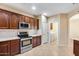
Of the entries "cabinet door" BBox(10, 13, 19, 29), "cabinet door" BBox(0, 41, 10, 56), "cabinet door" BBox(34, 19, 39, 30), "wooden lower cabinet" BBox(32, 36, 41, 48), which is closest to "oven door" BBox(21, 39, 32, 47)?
"wooden lower cabinet" BBox(32, 36, 41, 48)

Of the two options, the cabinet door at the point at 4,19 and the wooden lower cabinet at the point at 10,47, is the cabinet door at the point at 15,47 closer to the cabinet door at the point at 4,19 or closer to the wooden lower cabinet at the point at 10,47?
the wooden lower cabinet at the point at 10,47

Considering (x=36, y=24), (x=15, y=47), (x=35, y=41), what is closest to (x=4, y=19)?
(x=15, y=47)

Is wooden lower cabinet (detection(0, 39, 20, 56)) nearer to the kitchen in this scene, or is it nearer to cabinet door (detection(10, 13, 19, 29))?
the kitchen

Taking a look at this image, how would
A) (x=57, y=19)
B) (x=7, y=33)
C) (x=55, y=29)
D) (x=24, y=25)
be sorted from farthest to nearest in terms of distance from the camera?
(x=55, y=29) → (x=57, y=19) → (x=24, y=25) → (x=7, y=33)

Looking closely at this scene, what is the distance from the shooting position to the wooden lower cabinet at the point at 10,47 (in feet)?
12.8

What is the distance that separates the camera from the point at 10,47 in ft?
14.1

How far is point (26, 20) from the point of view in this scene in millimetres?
Result: 6332

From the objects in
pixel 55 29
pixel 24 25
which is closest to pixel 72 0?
pixel 24 25

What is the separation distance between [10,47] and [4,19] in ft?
3.68

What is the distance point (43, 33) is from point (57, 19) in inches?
56.1

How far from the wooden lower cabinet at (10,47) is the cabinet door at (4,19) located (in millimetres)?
650

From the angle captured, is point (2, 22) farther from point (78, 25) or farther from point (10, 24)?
point (78, 25)

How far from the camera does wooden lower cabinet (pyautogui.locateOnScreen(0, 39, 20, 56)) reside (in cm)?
391

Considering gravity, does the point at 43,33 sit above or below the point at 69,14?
below
